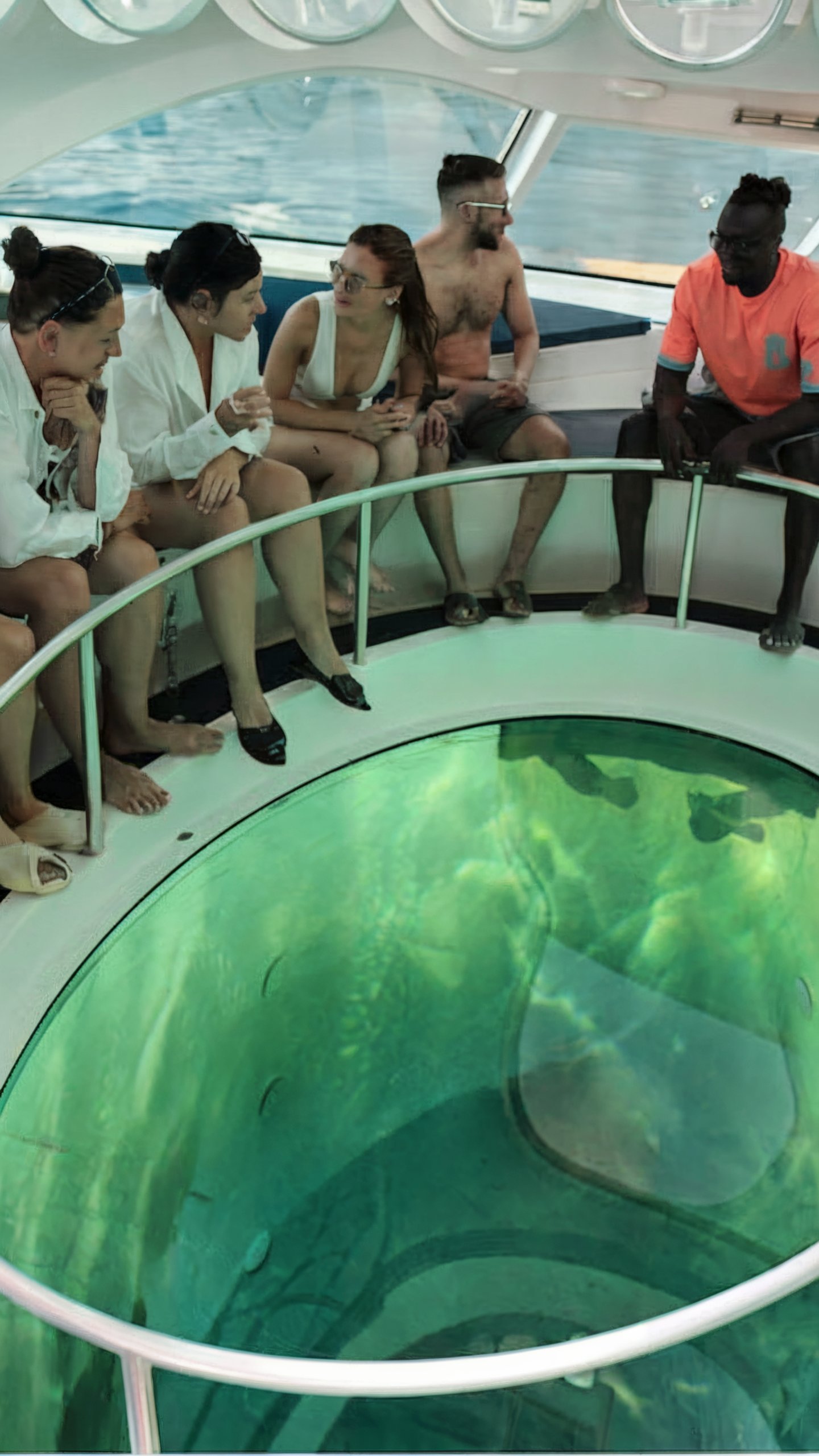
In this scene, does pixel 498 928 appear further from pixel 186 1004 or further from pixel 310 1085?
pixel 186 1004

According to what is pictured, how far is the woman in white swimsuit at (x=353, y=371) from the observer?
3.37 metres

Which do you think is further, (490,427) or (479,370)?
(479,370)

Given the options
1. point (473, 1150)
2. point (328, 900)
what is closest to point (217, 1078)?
point (328, 900)

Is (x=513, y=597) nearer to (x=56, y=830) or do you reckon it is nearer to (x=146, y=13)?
(x=56, y=830)

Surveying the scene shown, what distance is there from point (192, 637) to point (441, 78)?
2.70m

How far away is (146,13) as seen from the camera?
4.16 metres

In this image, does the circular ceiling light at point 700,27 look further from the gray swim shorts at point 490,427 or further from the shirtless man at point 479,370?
the gray swim shorts at point 490,427

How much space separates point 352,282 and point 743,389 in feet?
4.02

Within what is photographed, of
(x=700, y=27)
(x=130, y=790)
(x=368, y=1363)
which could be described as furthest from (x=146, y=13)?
(x=368, y=1363)

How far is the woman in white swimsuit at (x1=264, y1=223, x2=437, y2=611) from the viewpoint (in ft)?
11.1

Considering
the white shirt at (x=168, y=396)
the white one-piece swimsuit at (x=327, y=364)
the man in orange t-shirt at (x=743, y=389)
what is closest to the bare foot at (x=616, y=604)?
the man in orange t-shirt at (x=743, y=389)

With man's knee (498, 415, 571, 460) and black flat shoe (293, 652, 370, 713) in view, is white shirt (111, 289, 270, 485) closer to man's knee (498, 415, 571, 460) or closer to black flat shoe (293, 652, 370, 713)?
black flat shoe (293, 652, 370, 713)

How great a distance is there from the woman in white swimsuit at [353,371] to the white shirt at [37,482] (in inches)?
26.2

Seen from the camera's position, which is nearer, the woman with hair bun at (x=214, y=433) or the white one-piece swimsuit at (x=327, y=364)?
the woman with hair bun at (x=214, y=433)
